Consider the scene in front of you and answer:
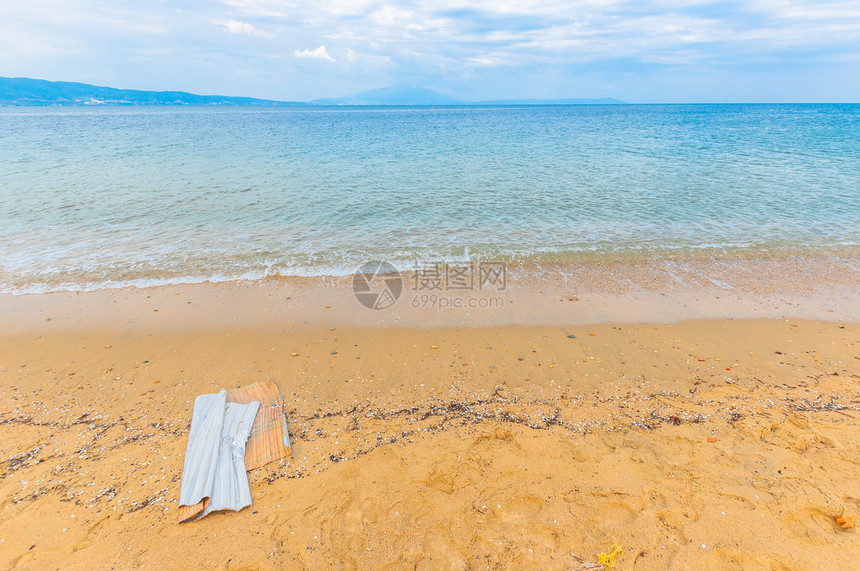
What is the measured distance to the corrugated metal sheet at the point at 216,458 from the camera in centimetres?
414

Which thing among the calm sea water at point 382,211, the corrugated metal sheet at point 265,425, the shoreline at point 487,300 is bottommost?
the corrugated metal sheet at point 265,425

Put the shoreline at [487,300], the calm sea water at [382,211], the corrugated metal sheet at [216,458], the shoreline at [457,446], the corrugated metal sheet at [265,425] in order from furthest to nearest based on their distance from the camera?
the calm sea water at [382,211] < the shoreline at [487,300] < the corrugated metal sheet at [265,425] < the corrugated metal sheet at [216,458] < the shoreline at [457,446]

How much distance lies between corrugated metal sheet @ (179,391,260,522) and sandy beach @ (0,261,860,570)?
0.49ft

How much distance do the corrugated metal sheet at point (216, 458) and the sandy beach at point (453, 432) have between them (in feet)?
0.49

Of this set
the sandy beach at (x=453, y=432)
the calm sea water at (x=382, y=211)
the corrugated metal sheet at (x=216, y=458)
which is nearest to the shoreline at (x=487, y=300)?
the sandy beach at (x=453, y=432)

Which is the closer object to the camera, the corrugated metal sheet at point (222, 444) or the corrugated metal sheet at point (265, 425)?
the corrugated metal sheet at point (222, 444)

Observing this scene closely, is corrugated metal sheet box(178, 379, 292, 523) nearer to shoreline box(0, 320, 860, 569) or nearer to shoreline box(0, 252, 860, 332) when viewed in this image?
shoreline box(0, 320, 860, 569)

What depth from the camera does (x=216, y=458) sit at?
4.64 meters

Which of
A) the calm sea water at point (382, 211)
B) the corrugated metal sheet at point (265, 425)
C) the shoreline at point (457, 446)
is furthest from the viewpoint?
the calm sea water at point (382, 211)

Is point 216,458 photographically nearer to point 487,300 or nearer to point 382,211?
point 487,300

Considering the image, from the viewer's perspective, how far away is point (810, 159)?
27391 millimetres

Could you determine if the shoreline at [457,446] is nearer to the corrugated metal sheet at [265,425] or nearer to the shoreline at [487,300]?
the corrugated metal sheet at [265,425]

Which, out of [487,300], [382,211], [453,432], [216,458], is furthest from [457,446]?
[382,211]

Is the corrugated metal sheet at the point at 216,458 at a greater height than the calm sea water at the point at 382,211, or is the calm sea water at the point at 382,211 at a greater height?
the calm sea water at the point at 382,211
